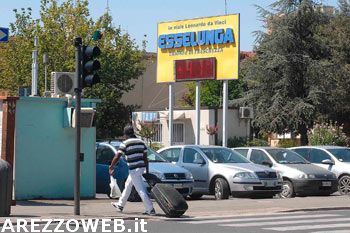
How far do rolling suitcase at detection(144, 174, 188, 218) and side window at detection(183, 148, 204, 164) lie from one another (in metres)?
6.37

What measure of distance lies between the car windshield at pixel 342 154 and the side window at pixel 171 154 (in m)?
5.42

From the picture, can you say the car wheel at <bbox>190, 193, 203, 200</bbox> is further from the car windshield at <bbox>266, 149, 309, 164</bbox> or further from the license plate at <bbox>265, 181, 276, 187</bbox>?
the car windshield at <bbox>266, 149, 309, 164</bbox>

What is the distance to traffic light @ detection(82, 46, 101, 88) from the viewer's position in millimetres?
16141

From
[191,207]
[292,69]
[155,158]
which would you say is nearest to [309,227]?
[191,207]

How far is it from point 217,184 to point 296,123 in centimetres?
2319

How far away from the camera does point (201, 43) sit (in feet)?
109

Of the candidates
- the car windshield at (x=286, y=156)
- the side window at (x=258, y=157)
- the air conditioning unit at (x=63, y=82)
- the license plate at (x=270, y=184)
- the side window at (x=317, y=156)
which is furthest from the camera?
the side window at (x=317, y=156)

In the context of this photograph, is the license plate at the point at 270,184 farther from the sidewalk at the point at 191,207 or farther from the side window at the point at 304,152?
the side window at the point at 304,152

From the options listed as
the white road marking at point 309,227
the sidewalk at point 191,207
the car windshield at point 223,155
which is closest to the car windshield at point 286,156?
the car windshield at point 223,155

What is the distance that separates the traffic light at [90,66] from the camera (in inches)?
635

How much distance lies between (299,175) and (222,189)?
2.72m

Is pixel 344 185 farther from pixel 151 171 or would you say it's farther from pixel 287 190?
pixel 151 171

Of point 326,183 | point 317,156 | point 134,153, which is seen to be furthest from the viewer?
point 317,156

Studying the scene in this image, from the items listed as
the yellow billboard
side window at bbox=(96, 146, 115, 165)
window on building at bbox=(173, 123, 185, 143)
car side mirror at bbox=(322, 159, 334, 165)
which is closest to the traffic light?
side window at bbox=(96, 146, 115, 165)
